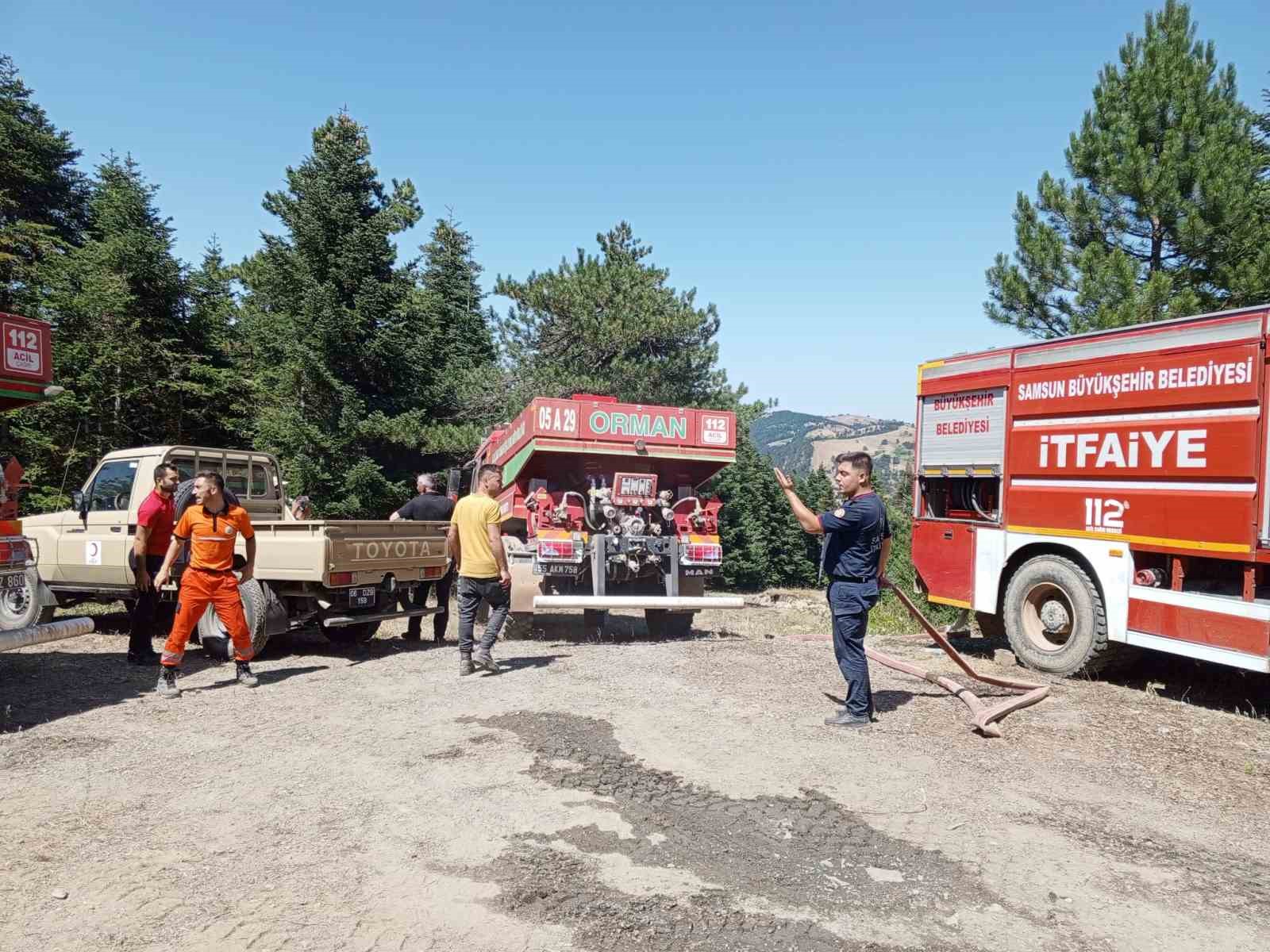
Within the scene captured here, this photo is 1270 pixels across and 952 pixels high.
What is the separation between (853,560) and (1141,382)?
3.46 metres

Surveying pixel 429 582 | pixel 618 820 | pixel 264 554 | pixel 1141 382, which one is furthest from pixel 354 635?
pixel 1141 382

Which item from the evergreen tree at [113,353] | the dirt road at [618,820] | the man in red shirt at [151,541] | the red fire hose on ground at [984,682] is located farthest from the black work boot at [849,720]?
the evergreen tree at [113,353]

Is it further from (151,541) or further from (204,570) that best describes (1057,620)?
(151,541)

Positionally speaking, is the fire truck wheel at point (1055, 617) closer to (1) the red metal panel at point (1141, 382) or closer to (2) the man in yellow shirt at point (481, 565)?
(1) the red metal panel at point (1141, 382)

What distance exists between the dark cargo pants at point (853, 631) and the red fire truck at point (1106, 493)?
2.90 m

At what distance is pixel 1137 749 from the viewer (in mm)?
5762

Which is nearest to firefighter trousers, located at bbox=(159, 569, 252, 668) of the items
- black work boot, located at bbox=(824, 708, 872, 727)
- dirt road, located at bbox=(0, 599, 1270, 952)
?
dirt road, located at bbox=(0, 599, 1270, 952)

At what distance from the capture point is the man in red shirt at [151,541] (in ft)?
25.6

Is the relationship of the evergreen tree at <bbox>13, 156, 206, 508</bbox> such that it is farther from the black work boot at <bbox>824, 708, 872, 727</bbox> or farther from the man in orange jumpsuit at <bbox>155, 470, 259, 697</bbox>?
the black work boot at <bbox>824, 708, 872, 727</bbox>

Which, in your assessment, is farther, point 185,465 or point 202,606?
point 185,465

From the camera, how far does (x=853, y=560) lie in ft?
19.4

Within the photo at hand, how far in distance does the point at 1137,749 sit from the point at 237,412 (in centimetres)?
2463

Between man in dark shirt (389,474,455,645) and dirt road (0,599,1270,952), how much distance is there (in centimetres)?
241

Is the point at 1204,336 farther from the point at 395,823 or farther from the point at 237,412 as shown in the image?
the point at 237,412
